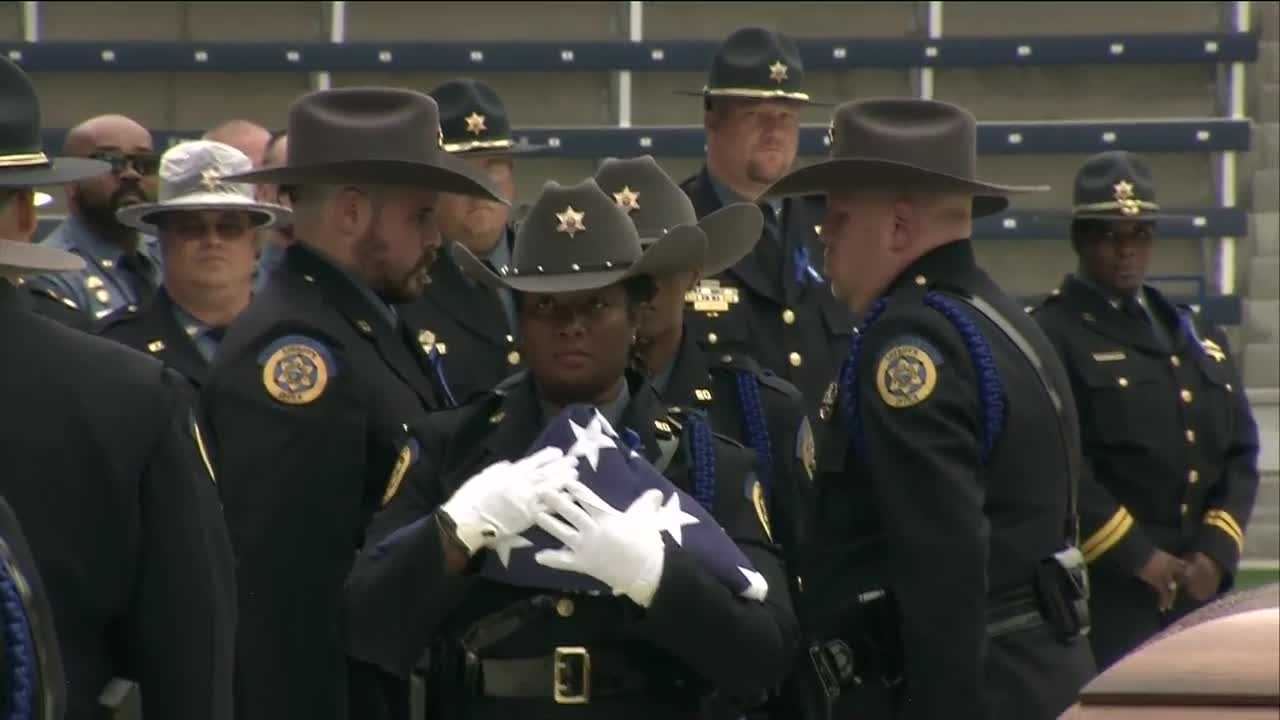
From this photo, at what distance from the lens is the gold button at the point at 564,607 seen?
11.5ft

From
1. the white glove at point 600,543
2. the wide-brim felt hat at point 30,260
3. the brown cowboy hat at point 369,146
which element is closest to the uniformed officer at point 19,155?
the wide-brim felt hat at point 30,260

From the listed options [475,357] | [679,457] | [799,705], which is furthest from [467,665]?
[475,357]

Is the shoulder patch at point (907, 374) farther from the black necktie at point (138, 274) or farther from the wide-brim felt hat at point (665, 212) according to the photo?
the black necktie at point (138, 274)

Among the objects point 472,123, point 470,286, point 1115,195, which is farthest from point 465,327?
point 1115,195

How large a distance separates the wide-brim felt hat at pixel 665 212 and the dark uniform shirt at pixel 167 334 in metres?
1.31

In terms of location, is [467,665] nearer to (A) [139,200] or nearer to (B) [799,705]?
(B) [799,705]

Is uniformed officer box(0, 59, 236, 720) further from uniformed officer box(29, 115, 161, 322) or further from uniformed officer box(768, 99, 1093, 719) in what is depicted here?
uniformed officer box(29, 115, 161, 322)

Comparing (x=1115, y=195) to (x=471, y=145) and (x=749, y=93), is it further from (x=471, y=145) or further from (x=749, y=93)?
(x=471, y=145)

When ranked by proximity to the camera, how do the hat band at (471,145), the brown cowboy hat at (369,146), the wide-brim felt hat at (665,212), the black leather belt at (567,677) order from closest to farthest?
1. the black leather belt at (567,677)
2. the brown cowboy hat at (369,146)
3. the wide-brim felt hat at (665,212)
4. the hat band at (471,145)

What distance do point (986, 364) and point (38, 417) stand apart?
1879 mm

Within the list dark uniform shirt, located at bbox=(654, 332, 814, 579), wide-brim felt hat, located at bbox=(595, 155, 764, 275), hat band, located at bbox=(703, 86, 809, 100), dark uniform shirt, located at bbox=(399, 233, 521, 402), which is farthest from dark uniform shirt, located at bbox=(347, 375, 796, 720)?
hat band, located at bbox=(703, 86, 809, 100)

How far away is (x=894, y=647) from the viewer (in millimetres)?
4246

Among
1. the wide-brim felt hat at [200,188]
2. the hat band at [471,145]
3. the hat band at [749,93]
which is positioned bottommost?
the wide-brim felt hat at [200,188]

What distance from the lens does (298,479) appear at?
4246 millimetres
